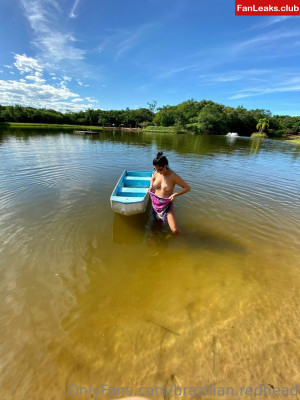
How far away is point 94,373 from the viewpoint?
2520 mm

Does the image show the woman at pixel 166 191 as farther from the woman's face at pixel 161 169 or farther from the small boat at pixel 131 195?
the small boat at pixel 131 195

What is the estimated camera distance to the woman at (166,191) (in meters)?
5.05

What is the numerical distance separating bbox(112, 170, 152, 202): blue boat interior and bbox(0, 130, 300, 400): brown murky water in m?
0.82

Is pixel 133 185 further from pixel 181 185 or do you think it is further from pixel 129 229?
pixel 181 185

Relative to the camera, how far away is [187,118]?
79750 mm

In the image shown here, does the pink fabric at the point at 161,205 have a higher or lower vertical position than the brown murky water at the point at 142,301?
higher

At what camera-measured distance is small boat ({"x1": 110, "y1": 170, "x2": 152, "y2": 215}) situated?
5.47 m

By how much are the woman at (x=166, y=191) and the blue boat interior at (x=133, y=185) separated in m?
0.73

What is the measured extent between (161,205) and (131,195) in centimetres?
194

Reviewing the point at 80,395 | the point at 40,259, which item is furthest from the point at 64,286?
the point at 80,395

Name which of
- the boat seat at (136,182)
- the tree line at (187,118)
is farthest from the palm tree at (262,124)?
the boat seat at (136,182)

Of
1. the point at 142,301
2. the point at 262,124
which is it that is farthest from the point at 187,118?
the point at 142,301

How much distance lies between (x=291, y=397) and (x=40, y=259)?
501 centimetres

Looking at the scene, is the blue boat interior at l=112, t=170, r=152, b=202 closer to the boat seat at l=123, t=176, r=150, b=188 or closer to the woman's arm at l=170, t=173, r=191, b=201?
the boat seat at l=123, t=176, r=150, b=188
